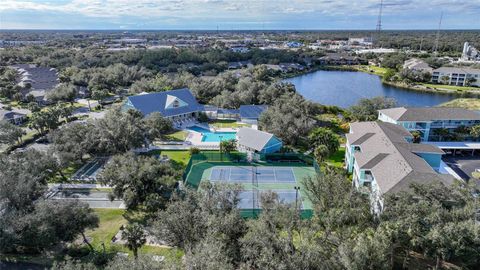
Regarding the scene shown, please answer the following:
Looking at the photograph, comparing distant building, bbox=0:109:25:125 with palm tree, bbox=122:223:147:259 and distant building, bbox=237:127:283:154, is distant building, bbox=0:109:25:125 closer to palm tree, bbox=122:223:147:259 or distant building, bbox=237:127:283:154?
distant building, bbox=237:127:283:154

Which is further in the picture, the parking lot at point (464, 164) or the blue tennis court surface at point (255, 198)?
the parking lot at point (464, 164)

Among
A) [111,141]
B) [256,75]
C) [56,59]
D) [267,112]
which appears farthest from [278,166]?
[56,59]

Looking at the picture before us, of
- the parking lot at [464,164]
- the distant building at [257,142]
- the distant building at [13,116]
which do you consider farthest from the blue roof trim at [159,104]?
the parking lot at [464,164]

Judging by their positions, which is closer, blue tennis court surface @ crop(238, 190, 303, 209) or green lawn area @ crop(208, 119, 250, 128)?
blue tennis court surface @ crop(238, 190, 303, 209)


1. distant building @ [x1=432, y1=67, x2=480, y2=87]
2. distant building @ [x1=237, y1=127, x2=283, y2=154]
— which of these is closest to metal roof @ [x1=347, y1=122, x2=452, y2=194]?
distant building @ [x1=237, y1=127, x2=283, y2=154]

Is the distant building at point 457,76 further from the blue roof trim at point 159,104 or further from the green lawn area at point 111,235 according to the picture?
the green lawn area at point 111,235

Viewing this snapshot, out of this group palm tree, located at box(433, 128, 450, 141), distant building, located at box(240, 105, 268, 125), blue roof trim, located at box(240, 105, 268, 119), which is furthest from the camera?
blue roof trim, located at box(240, 105, 268, 119)

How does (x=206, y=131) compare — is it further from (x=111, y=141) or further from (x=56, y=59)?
(x=56, y=59)
